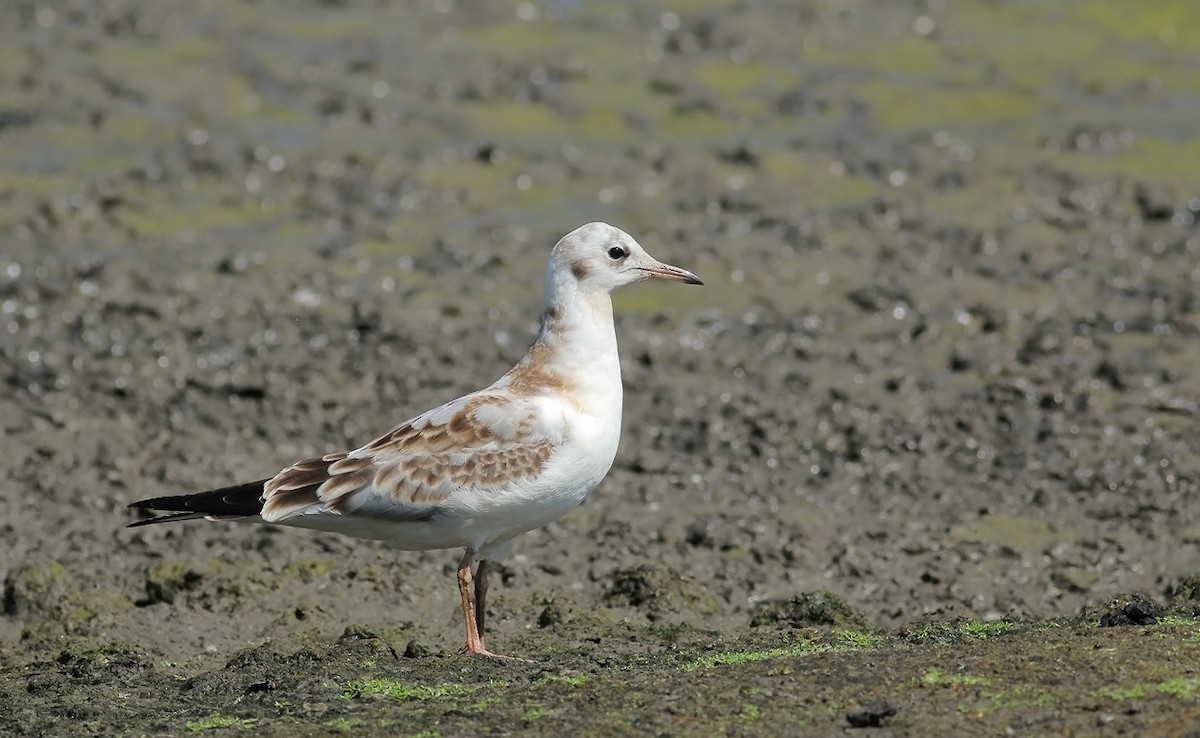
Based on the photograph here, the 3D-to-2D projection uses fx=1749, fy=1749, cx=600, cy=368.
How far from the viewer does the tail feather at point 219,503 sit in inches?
316

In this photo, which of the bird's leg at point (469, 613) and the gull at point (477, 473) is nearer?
the bird's leg at point (469, 613)

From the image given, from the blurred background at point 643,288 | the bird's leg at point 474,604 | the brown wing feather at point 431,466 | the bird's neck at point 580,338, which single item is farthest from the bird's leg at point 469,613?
the bird's neck at point 580,338

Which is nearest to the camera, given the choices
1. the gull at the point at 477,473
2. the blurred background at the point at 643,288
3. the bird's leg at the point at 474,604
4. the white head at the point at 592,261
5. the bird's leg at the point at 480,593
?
the bird's leg at the point at 474,604

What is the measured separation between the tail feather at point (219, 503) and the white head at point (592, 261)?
1.72 metres

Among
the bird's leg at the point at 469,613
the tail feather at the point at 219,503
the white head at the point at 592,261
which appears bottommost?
the bird's leg at the point at 469,613

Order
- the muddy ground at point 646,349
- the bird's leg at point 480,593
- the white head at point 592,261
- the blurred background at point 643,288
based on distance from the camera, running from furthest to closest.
Result: 1. the blurred background at point 643,288
2. the white head at point 592,261
3. the bird's leg at point 480,593
4. the muddy ground at point 646,349

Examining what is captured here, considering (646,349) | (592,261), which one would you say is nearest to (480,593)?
(592,261)

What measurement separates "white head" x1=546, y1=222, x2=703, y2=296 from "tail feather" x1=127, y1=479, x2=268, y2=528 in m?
1.72

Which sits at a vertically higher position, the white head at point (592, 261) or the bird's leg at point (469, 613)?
the white head at point (592, 261)

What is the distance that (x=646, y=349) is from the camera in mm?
12406

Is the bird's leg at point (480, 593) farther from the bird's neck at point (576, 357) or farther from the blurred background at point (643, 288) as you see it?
the bird's neck at point (576, 357)

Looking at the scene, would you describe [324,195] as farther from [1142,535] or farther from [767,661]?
[767,661]

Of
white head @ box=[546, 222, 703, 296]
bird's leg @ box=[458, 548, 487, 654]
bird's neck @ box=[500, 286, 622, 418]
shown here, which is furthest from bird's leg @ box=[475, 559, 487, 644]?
white head @ box=[546, 222, 703, 296]

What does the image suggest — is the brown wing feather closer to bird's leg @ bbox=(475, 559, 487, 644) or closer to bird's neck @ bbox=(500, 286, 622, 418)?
bird's neck @ bbox=(500, 286, 622, 418)
